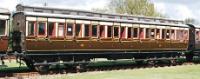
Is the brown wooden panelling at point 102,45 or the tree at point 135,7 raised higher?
the tree at point 135,7

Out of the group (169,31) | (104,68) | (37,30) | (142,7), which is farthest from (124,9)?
(37,30)

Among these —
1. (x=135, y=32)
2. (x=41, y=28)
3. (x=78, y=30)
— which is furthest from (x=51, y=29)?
(x=135, y=32)

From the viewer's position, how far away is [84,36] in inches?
1068

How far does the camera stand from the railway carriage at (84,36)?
80.3ft

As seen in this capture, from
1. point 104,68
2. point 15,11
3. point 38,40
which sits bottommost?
point 104,68

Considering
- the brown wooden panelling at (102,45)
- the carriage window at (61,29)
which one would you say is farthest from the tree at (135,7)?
the carriage window at (61,29)

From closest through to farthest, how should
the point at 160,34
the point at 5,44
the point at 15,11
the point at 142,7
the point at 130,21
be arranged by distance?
the point at 5,44
the point at 15,11
the point at 130,21
the point at 160,34
the point at 142,7

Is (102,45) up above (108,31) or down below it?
below

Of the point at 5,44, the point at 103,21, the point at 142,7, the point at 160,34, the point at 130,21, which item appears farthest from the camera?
the point at 142,7

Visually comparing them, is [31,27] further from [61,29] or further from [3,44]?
[61,29]

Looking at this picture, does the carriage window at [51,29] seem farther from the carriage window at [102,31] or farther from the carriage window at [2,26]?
the carriage window at [102,31]

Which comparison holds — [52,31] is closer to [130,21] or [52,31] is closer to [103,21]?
[103,21]

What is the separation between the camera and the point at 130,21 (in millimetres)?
30797

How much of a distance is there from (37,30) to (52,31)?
3.66 feet
